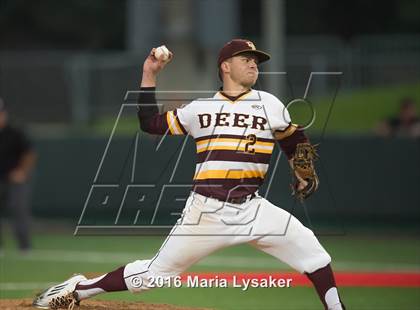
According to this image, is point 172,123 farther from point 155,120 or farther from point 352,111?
point 352,111

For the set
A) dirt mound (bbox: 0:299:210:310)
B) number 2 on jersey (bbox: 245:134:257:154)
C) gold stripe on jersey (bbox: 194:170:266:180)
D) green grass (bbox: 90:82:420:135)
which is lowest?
green grass (bbox: 90:82:420:135)

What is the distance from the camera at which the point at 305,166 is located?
929cm

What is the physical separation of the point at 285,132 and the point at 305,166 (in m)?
0.33

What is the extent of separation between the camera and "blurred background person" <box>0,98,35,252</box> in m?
17.1

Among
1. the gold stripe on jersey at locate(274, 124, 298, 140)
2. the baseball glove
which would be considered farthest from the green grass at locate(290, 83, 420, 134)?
the gold stripe on jersey at locate(274, 124, 298, 140)

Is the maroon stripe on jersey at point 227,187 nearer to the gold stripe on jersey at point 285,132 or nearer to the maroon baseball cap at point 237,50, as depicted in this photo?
the gold stripe on jersey at point 285,132

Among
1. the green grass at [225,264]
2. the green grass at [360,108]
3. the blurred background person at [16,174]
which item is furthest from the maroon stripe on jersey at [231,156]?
the green grass at [360,108]

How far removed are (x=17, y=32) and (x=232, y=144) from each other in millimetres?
28624

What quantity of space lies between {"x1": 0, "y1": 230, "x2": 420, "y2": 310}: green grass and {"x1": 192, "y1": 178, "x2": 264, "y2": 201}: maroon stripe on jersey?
2.56 m

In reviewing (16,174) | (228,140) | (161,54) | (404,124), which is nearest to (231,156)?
(228,140)

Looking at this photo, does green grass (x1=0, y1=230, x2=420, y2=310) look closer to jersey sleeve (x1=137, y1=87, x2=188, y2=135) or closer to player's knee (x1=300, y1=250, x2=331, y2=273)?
player's knee (x1=300, y1=250, x2=331, y2=273)

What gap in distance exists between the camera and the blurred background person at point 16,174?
17141 millimetres

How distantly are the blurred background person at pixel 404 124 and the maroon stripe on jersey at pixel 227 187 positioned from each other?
11442 mm

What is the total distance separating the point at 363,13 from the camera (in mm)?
34406
